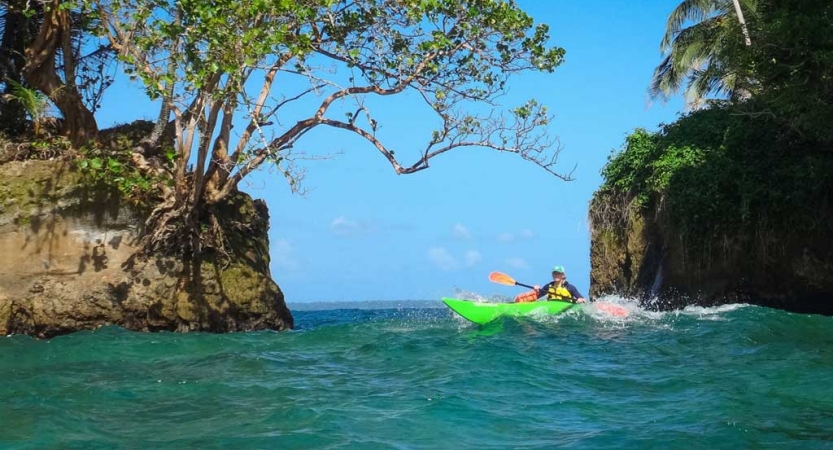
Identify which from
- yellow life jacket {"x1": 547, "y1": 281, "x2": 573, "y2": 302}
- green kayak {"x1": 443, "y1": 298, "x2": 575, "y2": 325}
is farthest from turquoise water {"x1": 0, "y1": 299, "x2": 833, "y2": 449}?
yellow life jacket {"x1": 547, "y1": 281, "x2": 573, "y2": 302}

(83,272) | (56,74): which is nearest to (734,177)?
(83,272)

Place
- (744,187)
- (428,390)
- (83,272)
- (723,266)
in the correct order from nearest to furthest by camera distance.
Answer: (428,390), (83,272), (744,187), (723,266)

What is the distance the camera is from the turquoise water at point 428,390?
5566 mm

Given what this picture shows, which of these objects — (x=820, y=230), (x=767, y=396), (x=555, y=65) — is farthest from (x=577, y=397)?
(x=820, y=230)

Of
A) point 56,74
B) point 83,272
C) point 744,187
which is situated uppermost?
point 56,74

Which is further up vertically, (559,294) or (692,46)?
(692,46)

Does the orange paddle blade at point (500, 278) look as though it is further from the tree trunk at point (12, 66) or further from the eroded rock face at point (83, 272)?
the tree trunk at point (12, 66)

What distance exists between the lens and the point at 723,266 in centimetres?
1594

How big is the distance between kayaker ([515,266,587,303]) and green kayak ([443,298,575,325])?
105cm

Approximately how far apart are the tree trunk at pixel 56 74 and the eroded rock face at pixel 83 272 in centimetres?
141

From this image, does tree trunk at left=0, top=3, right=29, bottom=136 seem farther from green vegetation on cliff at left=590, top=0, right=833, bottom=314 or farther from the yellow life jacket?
green vegetation on cliff at left=590, top=0, right=833, bottom=314

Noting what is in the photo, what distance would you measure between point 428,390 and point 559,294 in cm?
777

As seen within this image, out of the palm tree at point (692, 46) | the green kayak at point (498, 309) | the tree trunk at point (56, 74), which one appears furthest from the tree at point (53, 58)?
the palm tree at point (692, 46)

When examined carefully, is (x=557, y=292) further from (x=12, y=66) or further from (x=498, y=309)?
(x=12, y=66)
